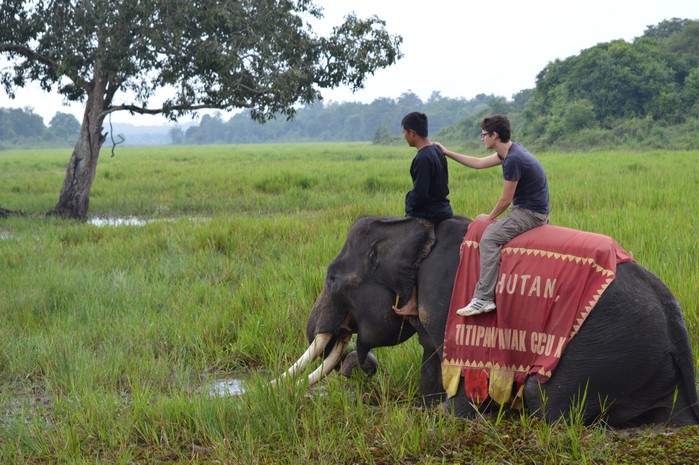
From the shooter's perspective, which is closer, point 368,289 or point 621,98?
point 368,289

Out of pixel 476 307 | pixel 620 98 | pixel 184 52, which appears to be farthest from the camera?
pixel 620 98

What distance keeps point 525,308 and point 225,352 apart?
2.41 m

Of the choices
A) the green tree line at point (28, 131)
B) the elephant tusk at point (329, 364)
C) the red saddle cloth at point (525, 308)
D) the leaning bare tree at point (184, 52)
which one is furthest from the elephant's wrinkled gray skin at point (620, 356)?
the green tree line at point (28, 131)

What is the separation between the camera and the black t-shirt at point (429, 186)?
3.69m

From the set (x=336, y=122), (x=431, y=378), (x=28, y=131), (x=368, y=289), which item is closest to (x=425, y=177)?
(x=368, y=289)

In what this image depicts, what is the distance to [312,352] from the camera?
12.5 feet

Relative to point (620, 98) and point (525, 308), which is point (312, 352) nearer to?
point (525, 308)

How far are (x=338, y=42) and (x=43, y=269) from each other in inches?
283

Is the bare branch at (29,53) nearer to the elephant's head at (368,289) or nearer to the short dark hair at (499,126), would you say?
the elephant's head at (368,289)

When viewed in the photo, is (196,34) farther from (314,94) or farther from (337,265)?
(337,265)

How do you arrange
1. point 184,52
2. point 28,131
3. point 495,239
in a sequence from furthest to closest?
1. point 28,131
2. point 184,52
3. point 495,239

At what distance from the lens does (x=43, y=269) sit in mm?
7500

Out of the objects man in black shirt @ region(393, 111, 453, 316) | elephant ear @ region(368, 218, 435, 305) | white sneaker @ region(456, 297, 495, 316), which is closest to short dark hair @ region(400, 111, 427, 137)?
man in black shirt @ region(393, 111, 453, 316)

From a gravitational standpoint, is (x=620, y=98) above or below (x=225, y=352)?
above
